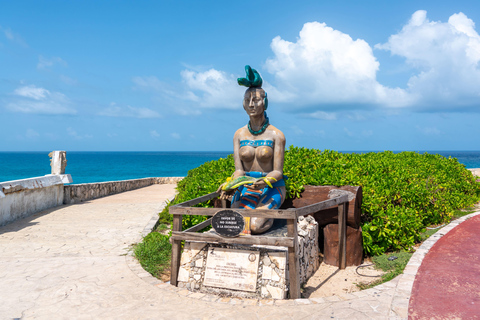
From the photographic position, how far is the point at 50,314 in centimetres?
411

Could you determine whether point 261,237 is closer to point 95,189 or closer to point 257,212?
point 257,212

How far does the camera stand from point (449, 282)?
5.01m

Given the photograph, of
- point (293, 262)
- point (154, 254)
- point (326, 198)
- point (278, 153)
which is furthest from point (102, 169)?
point (293, 262)

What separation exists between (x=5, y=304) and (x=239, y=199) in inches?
136

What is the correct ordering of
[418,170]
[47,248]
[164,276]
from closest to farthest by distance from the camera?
[164,276]
[47,248]
[418,170]

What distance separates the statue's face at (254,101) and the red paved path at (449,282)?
11.2ft

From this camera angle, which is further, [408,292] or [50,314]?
[408,292]

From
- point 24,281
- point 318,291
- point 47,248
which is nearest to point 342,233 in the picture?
point 318,291

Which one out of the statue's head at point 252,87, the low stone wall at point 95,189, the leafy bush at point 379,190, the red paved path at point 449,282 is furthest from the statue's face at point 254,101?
the low stone wall at point 95,189

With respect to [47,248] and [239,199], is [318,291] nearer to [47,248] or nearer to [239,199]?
[239,199]

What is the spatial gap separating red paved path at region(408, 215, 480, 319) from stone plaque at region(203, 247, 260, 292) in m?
1.97

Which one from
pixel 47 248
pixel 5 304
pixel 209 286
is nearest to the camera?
pixel 5 304

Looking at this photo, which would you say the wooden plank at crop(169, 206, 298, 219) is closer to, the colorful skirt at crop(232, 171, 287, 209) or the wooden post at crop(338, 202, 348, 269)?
the colorful skirt at crop(232, 171, 287, 209)

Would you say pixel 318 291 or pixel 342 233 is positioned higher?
pixel 342 233
